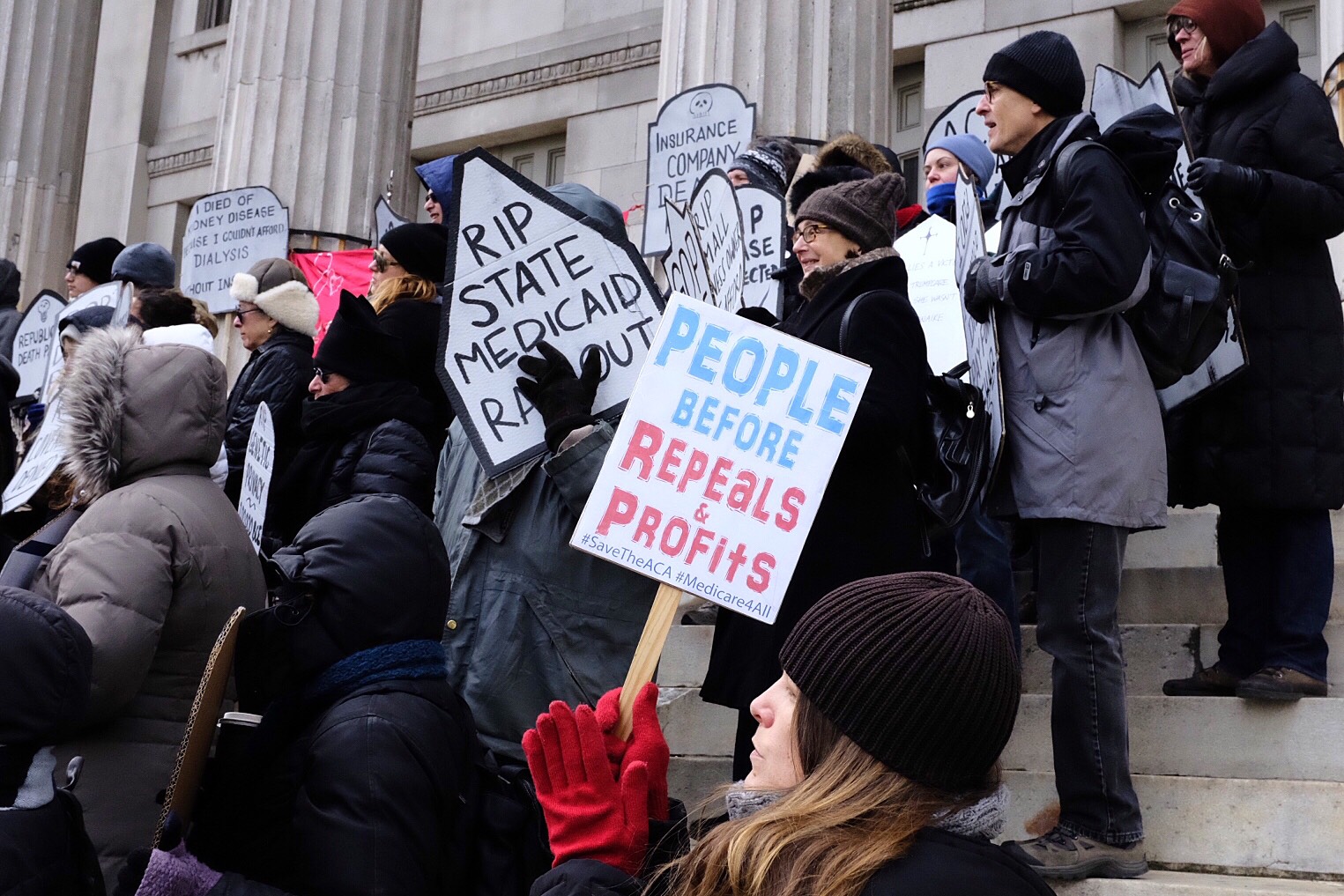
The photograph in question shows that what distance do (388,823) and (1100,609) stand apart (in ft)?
6.45

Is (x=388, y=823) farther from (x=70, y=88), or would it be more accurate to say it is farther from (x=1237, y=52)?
(x=70, y=88)

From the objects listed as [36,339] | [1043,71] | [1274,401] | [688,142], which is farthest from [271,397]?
[36,339]

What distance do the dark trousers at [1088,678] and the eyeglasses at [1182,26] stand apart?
1882 mm

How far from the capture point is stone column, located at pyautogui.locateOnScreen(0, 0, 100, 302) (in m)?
14.7

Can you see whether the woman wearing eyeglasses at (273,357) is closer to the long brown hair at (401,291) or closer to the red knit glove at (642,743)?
the long brown hair at (401,291)

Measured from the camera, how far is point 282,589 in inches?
124

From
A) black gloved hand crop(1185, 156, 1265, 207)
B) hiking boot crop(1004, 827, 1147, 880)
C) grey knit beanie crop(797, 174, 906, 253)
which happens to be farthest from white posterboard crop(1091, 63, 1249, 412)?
hiking boot crop(1004, 827, 1147, 880)

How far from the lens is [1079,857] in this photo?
3.83 m

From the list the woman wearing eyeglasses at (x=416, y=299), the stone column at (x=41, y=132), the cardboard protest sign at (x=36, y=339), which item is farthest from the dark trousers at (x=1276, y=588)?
the stone column at (x=41, y=132)

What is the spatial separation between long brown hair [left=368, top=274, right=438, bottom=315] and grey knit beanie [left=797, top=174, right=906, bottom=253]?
1742 mm

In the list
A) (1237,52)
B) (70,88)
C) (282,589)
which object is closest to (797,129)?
(1237,52)

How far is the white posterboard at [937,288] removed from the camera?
Result: 5895 mm

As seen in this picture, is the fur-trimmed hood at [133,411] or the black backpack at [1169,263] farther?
the black backpack at [1169,263]

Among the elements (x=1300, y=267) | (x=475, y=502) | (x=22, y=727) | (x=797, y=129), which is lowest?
(x=22, y=727)
